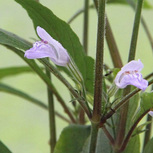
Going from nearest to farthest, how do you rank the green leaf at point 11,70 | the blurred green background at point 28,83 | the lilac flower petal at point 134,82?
the lilac flower petal at point 134,82 < the green leaf at point 11,70 < the blurred green background at point 28,83

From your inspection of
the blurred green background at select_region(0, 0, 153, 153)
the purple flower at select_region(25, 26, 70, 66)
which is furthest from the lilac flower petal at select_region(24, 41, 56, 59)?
the blurred green background at select_region(0, 0, 153, 153)

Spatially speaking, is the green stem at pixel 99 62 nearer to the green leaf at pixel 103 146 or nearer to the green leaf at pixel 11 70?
the green leaf at pixel 103 146

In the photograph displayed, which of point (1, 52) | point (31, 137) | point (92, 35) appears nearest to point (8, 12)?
point (1, 52)

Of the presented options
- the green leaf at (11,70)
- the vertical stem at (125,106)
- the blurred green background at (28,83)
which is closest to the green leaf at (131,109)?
the vertical stem at (125,106)

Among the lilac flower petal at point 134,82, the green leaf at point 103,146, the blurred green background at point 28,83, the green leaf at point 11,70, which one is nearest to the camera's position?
the lilac flower petal at point 134,82

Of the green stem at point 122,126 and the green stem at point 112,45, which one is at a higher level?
the green stem at point 112,45

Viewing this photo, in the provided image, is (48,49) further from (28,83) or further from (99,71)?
(28,83)

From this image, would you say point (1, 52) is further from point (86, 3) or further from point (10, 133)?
point (86, 3)
